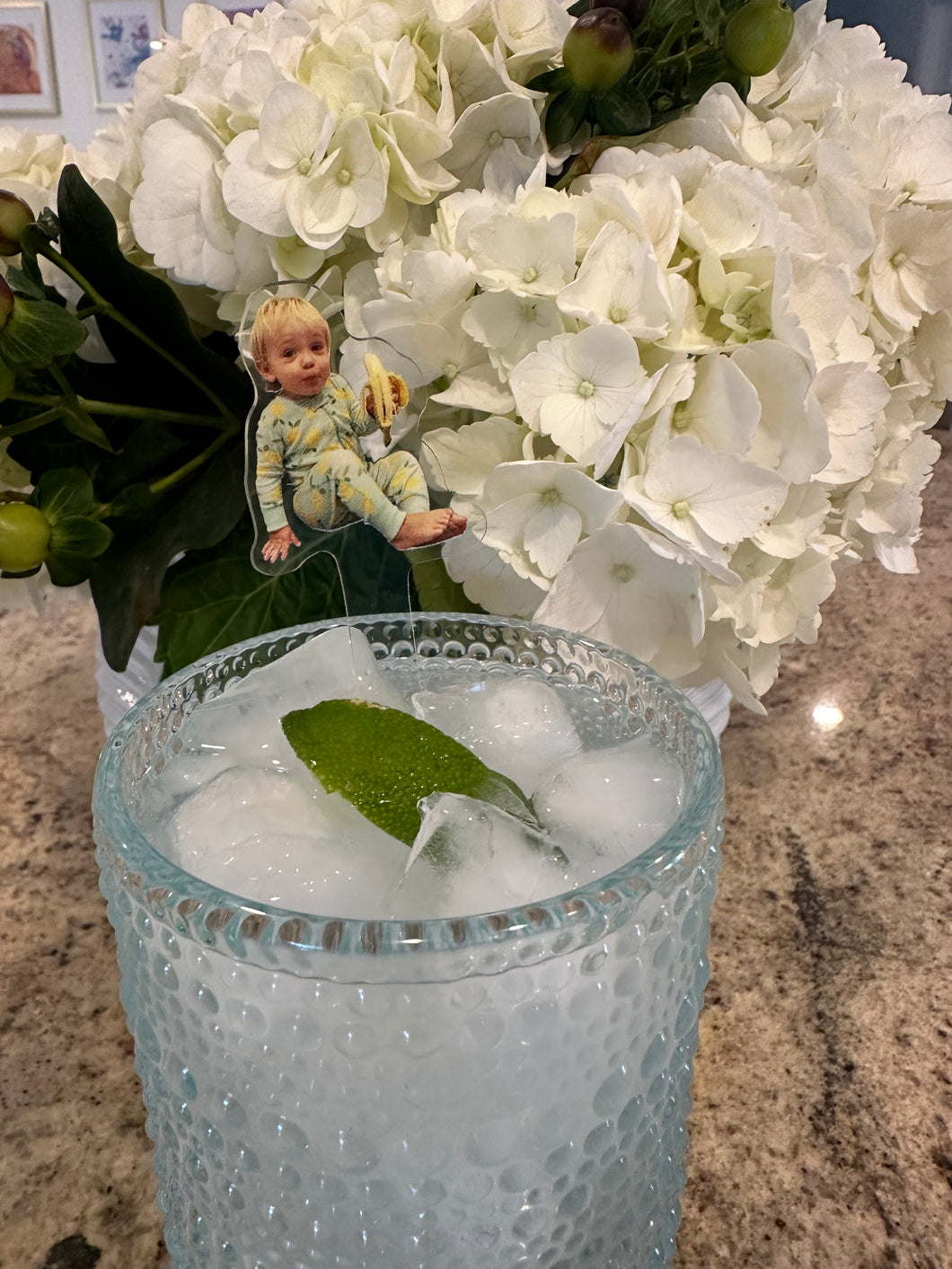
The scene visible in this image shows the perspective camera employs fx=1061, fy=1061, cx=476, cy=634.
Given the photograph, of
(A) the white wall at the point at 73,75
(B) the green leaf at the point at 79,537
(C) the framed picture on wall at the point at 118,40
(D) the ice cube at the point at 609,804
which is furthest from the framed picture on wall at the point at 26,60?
(D) the ice cube at the point at 609,804

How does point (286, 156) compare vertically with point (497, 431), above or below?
above

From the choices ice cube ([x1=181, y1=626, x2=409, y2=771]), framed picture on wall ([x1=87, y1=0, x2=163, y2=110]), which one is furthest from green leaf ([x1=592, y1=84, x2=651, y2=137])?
framed picture on wall ([x1=87, y1=0, x2=163, y2=110])

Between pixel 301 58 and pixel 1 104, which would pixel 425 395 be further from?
pixel 1 104

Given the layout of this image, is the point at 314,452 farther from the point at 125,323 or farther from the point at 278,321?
the point at 125,323

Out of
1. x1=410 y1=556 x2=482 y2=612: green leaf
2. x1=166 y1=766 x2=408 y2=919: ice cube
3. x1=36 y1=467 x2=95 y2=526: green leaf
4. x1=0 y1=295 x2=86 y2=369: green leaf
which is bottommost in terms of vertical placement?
x1=410 y1=556 x2=482 y2=612: green leaf

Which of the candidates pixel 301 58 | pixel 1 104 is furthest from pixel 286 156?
pixel 1 104

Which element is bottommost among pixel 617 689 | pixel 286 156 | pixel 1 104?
pixel 1 104

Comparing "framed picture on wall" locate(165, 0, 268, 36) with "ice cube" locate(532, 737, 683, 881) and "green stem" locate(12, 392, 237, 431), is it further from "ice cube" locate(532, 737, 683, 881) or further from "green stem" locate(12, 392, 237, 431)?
"ice cube" locate(532, 737, 683, 881)
